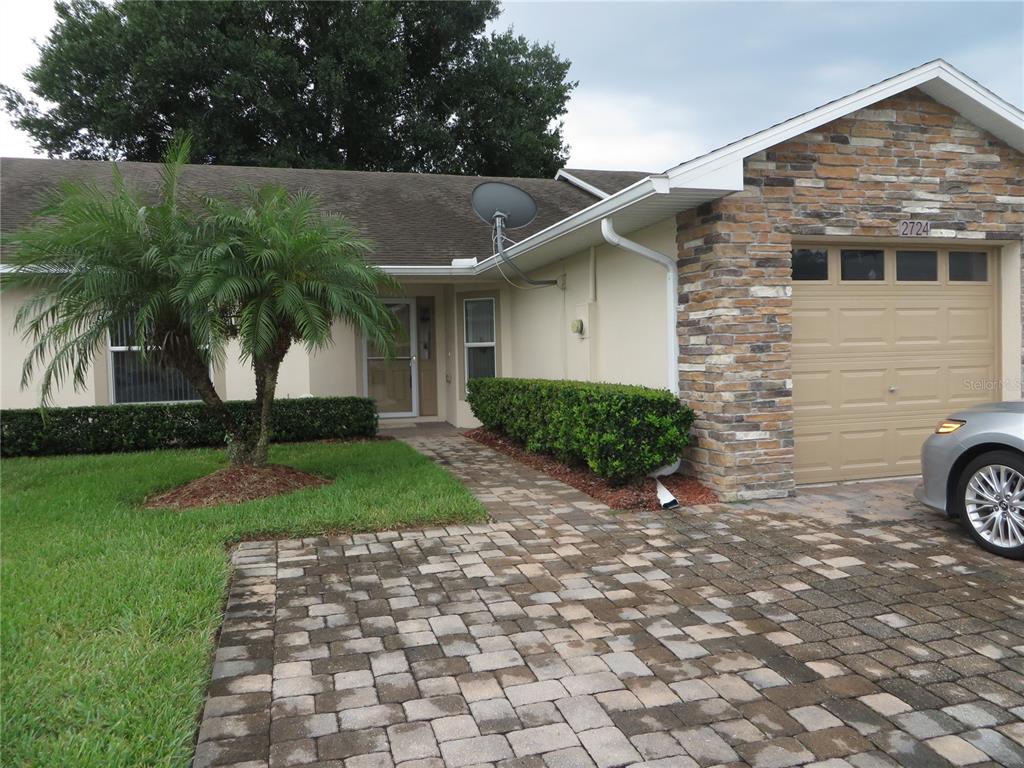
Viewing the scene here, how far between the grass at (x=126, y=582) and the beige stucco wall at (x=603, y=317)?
242 centimetres

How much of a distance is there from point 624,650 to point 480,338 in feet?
31.3

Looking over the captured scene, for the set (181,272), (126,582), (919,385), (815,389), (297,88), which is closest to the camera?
(126,582)

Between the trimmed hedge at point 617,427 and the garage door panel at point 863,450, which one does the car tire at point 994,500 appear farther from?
the trimmed hedge at point 617,427

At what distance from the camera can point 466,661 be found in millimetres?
3482

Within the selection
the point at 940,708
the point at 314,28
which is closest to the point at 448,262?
the point at 940,708

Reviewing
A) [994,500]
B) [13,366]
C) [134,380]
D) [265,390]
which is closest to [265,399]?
[265,390]

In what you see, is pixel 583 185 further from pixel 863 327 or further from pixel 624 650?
pixel 624 650

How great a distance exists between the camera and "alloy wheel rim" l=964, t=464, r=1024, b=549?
15.8 ft

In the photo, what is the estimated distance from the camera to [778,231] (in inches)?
263

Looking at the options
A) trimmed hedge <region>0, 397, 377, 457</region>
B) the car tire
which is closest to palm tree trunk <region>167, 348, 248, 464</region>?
trimmed hedge <region>0, 397, 377, 457</region>

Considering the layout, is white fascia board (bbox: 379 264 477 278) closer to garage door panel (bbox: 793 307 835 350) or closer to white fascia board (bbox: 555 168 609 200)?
white fascia board (bbox: 555 168 609 200)

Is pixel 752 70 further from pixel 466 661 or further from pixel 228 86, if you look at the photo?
pixel 228 86

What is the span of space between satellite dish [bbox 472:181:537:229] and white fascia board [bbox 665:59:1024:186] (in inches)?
200

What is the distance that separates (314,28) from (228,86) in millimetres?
3798
